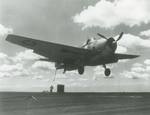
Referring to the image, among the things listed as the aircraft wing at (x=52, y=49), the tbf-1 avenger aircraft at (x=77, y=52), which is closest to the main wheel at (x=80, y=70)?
the tbf-1 avenger aircraft at (x=77, y=52)

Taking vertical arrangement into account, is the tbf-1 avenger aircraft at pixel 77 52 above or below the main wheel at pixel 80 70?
above

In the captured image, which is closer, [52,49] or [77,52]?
[52,49]

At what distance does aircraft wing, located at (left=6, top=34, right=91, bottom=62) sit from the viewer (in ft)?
90.0

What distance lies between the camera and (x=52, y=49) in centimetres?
3117

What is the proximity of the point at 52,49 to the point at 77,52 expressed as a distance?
3032 millimetres

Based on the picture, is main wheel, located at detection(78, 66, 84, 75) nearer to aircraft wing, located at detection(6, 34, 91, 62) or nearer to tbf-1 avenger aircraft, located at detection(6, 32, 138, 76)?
tbf-1 avenger aircraft, located at detection(6, 32, 138, 76)

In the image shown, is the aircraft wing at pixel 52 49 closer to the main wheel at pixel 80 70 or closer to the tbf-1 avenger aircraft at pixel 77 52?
the tbf-1 avenger aircraft at pixel 77 52

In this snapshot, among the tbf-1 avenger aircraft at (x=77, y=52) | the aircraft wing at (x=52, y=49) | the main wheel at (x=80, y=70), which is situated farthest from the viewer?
the main wheel at (x=80, y=70)

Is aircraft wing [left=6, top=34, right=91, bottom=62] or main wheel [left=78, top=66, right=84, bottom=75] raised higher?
aircraft wing [left=6, top=34, right=91, bottom=62]

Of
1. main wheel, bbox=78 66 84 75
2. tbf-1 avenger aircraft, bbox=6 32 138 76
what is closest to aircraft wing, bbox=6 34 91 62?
tbf-1 avenger aircraft, bbox=6 32 138 76

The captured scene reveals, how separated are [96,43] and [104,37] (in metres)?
1.19

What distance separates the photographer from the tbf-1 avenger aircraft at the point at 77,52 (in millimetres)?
28922

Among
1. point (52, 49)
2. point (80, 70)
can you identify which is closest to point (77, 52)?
point (52, 49)

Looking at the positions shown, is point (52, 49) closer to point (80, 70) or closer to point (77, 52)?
point (77, 52)
